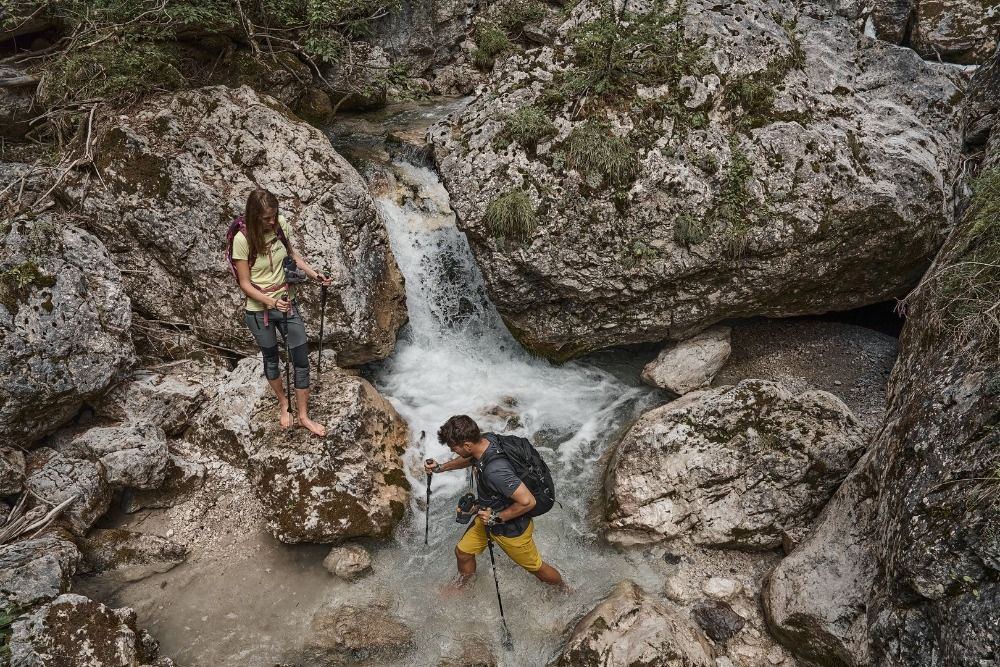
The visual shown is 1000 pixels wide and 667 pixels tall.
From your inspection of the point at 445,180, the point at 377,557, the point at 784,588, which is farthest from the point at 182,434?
the point at 784,588

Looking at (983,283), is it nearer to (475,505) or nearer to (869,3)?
(475,505)

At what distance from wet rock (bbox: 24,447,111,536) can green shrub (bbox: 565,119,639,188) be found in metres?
7.48

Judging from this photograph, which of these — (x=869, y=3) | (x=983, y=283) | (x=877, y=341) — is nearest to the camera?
(x=983, y=283)

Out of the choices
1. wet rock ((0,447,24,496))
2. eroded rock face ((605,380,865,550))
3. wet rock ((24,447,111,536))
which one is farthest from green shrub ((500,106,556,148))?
wet rock ((0,447,24,496))

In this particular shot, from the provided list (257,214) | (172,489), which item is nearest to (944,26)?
(257,214)

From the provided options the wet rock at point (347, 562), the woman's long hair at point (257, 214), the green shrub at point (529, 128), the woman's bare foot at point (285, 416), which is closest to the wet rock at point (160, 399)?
the woman's bare foot at point (285, 416)

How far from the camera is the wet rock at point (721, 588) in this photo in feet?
21.8

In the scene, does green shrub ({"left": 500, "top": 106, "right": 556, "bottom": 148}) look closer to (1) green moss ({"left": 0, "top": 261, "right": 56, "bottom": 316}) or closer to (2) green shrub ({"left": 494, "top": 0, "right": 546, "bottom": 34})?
(1) green moss ({"left": 0, "top": 261, "right": 56, "bottom": 316})

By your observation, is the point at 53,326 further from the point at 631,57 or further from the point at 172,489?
the point at 631,57

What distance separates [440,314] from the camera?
1020cm

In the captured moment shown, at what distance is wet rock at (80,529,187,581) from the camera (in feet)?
22.3

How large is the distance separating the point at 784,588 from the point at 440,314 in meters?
6.46

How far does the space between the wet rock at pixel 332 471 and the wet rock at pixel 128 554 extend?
3.83ft

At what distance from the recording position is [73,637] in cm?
559
